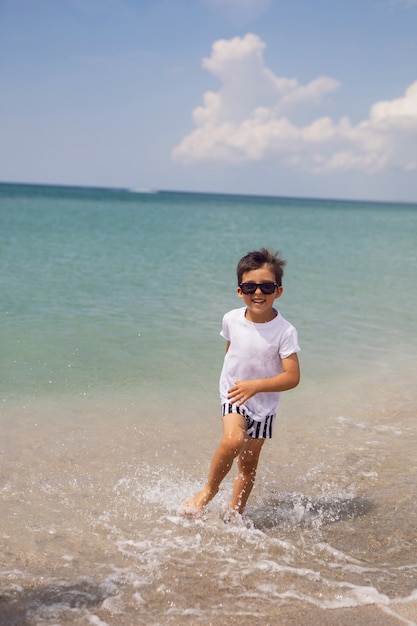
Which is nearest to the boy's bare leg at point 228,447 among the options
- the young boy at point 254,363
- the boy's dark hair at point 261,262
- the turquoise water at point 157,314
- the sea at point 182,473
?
the young boy at point 254,363

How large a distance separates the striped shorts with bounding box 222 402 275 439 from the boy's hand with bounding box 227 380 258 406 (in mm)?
105

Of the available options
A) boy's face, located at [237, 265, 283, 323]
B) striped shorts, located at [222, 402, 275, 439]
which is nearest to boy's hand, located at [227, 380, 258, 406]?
striped shorts, located at [222, 402, 275, 439]

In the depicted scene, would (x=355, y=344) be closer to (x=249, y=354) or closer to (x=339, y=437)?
(x=339, y=437)

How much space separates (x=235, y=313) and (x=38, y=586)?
1.80 m

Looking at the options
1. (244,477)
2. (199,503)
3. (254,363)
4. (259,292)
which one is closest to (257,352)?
(254,363)

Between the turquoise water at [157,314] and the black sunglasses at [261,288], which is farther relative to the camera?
the turquoise water at [157,314]

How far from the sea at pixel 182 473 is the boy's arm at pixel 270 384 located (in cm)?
83

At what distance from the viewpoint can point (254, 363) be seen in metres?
3.83

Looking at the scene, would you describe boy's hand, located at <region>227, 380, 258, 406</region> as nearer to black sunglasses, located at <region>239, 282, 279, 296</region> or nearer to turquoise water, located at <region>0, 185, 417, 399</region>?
black sunglasses, located at <region>239, 282, 279, 296</region>

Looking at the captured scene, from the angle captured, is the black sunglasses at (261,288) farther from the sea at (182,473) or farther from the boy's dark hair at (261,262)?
the sea at (182,473)

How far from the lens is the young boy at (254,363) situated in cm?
374

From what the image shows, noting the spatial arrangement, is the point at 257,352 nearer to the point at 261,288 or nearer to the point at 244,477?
the point at 261,288

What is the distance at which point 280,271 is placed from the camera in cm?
379

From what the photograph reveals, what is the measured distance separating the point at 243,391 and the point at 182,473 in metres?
1.40
